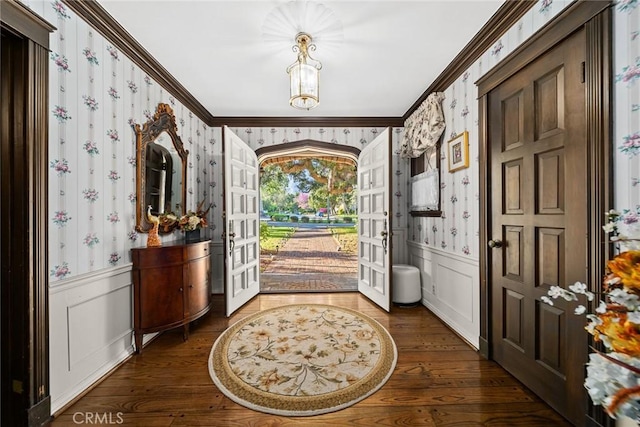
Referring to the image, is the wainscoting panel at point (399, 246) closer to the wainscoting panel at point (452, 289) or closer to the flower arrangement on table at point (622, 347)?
the wainscoting panel at point (452, 289)

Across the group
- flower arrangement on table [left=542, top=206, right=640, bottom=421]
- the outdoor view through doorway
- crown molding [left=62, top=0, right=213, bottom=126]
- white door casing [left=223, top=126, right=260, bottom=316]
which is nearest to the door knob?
flower arrangement on table [left=542, top=206, right=640, bottom=421]

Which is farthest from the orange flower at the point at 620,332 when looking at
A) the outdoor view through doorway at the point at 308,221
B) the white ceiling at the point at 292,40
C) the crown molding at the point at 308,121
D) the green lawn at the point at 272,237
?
the green lawn at the point at 272,237

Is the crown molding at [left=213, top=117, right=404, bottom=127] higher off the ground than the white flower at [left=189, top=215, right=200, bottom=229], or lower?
higher

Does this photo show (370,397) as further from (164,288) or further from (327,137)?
(327,137)

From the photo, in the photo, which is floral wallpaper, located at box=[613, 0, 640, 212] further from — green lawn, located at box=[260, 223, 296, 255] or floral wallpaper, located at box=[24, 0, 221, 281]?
green lawn, located at box=[260, 223, 296, 255]

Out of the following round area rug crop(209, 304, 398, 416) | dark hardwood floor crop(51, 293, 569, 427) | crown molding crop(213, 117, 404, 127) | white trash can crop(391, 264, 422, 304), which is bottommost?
dark hardwood floor crop(51, 293, 569, 427)

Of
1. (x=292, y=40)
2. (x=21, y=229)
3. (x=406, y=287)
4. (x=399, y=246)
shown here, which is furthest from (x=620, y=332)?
(x=399, y=246)

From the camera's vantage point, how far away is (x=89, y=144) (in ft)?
6.05

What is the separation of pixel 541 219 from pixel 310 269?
14.6 ft

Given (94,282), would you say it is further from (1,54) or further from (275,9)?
(275,9)

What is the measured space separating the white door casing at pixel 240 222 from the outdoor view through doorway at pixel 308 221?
1.08 m

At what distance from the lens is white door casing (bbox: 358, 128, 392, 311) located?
3.07m

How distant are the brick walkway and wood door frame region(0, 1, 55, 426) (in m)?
2.64

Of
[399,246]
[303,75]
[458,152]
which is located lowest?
[399,246]
